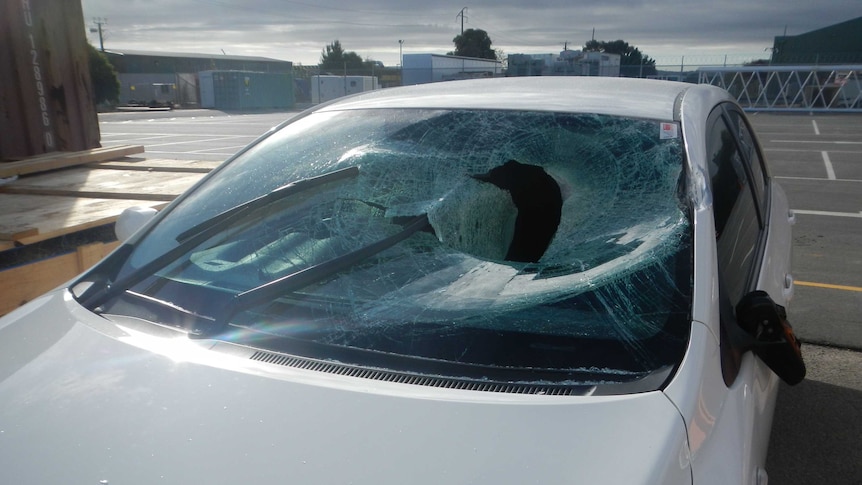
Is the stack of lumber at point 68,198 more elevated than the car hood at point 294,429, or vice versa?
the stack of lumber at point 68,198

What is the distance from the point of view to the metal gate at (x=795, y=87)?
2483 cm

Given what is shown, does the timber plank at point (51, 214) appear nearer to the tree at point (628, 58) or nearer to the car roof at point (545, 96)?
the car roof at point (545, 96)

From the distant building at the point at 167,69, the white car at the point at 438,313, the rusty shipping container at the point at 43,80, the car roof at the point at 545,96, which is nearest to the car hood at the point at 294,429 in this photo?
the white car at the point at 438,313

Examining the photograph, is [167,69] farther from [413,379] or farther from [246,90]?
[413,379]

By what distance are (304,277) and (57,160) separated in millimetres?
3355

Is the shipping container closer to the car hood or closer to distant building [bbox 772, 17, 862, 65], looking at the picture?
distant building [bbox 772, 17, 862, 65]

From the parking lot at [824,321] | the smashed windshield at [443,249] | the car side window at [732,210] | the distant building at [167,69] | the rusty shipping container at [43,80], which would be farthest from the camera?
the distant building at [167,69]

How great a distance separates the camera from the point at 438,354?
4.77 feet

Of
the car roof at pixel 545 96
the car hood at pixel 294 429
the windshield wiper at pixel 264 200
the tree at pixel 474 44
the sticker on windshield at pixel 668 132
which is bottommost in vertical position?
the car hood at pixel 294 429

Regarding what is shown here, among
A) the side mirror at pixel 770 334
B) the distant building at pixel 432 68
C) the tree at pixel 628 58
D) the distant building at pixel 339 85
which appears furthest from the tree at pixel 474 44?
the side mirror at pixel 770 334

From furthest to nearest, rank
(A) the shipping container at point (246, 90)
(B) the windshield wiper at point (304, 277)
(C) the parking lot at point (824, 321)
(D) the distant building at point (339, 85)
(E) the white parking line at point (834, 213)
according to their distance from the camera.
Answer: (D) the distant building at point (339, 85) → (A) the shipping container at point (246, 90) → (E) the white parking line at point (834, 213) → (C) the parking lot at point (824, 321) → (B) the windshield wiper at point (304, 277)

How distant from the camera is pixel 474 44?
6781cm

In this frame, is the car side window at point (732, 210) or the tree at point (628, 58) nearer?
the car side window at point (732, 210)

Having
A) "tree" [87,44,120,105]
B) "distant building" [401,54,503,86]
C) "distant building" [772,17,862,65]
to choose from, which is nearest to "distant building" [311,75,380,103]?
"distant building" [401,54,503,86]
